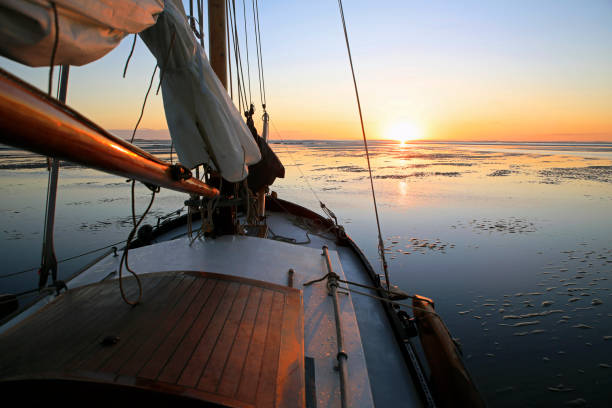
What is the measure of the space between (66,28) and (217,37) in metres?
4.15

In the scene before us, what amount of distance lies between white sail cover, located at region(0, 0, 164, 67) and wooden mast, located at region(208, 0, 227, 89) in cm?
343

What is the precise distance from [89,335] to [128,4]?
215 centimetres

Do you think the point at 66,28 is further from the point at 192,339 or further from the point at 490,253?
the point at 490,253

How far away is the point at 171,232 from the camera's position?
762 centimetres

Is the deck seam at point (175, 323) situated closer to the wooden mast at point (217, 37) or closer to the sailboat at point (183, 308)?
the sailboat at point (183, 308)

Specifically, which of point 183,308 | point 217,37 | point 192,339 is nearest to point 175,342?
point 192,339

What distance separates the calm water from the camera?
4316 millimetres

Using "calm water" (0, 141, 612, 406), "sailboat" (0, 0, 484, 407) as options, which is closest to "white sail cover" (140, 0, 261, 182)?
"sailboat" (0, 0, 484, 407)

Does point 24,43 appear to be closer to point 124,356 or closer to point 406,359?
point 124,356

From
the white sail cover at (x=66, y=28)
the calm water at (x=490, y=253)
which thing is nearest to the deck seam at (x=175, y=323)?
→ the white sail cover at (x=66, y=28)

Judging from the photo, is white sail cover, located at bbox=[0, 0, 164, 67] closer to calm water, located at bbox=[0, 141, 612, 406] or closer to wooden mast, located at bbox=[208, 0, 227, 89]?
Answer: wooden mast, located at bbox=[208, 0, 227, 89]

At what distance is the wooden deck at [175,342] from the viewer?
1.70m

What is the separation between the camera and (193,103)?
2.76 metres

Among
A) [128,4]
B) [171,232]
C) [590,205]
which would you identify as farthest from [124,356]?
[590,205]
